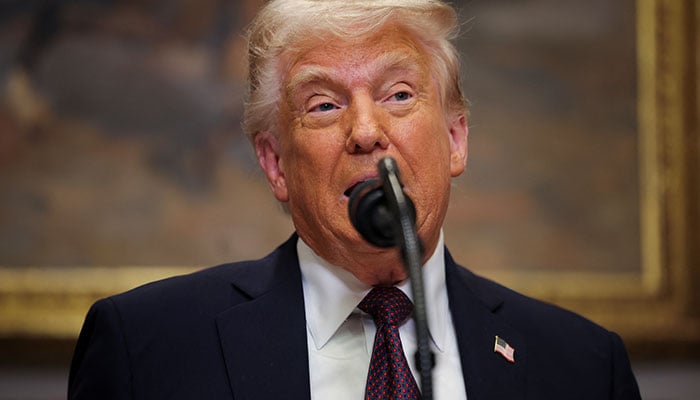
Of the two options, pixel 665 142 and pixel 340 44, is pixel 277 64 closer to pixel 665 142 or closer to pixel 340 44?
pixel 340 44

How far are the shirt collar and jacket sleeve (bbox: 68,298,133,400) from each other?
1.56 ft

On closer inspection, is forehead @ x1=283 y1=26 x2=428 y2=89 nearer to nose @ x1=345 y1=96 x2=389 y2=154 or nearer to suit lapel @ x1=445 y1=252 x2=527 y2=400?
nose @ x1=345 y1=96 x2=389 y2=154

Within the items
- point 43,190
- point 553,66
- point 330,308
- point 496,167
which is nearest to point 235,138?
point 43,190

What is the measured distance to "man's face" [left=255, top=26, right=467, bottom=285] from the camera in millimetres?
2494

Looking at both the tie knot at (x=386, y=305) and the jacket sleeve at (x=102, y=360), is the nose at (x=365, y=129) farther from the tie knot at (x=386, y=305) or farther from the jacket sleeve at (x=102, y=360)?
the jacket sleeve at (x=102, y=360)

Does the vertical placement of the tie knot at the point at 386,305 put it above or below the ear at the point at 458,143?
below

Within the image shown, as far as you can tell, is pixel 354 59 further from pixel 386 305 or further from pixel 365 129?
pixel 386 305

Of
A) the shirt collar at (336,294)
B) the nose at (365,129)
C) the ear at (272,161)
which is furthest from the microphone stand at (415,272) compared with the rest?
the ear at (272,161)

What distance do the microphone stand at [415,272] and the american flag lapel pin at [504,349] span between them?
920mm

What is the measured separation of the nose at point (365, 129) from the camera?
2.44 m

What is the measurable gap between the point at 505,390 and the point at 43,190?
2.84 metres

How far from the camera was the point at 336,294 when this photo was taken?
2602 millimetres

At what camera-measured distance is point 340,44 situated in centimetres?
258

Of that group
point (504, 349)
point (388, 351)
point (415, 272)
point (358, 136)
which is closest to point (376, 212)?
point (415, 272)
